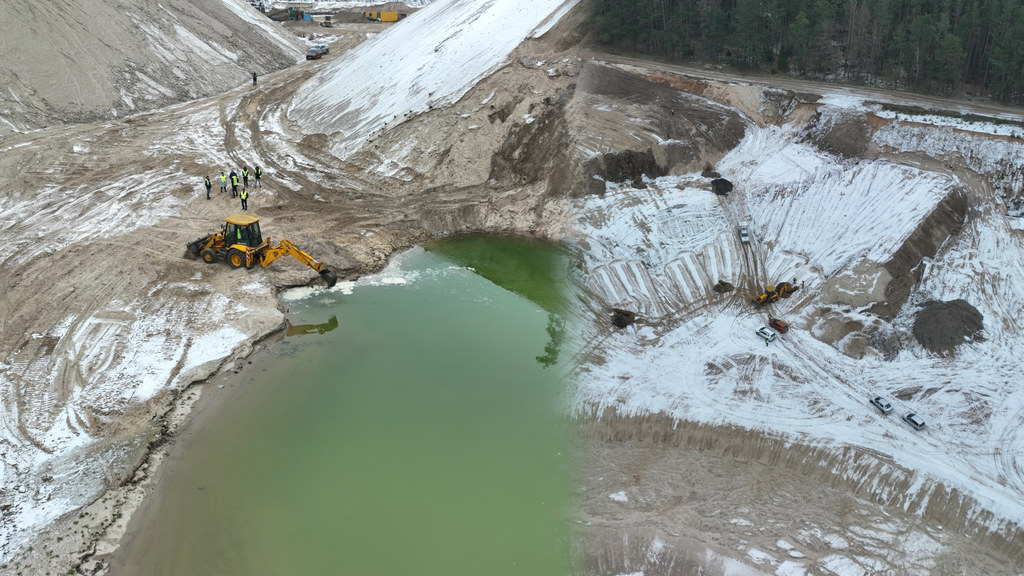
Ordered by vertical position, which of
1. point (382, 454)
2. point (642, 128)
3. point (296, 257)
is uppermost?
point (642, 128)

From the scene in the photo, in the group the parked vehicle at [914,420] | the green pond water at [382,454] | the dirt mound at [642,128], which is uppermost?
the dirt mound at [642,128]

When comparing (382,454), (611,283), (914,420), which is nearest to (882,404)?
(914,420)

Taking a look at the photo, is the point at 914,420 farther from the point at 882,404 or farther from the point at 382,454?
the point at 382,454

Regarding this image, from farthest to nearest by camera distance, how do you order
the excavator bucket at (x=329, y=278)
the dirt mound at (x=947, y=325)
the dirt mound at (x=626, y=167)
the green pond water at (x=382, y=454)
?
the dirt mound at (x=626, y=167) < the excavator bucket at (x=329, y=278) < the dirt mound at (x=947, y=325) < the green pond water at (x=382, y=454)

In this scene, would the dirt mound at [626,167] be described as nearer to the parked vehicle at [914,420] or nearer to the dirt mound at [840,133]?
the dirt mound at [840,133]

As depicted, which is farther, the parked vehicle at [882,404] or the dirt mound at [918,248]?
the dirt mound at [918,248]

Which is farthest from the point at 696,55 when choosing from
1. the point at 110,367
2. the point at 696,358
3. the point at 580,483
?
the point at 110,367

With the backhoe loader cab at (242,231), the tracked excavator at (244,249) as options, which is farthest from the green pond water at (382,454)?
the backhoe loader cab at (242,231)

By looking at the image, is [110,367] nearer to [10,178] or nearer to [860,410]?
[10,178]
